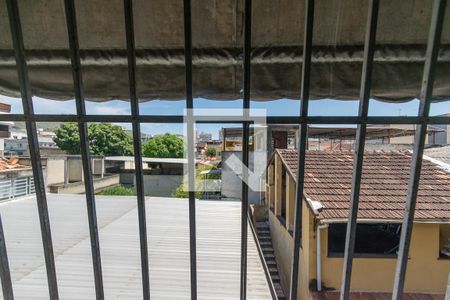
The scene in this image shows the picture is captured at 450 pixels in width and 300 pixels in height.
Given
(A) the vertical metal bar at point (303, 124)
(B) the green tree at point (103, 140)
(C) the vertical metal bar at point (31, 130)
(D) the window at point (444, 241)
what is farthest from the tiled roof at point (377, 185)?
(C) the vertical metal bar at point (31, 130)

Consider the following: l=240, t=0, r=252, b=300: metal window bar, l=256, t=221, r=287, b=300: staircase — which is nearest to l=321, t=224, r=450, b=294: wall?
l=256, t=221, r=287, b=300: staircase

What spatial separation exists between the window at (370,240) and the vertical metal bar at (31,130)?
372 centimetres

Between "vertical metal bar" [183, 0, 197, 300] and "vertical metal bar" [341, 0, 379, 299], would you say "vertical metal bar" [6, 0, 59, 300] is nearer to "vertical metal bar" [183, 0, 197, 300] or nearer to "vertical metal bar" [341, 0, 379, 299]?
"vertical metal bar" [183, 0, 197, 300]

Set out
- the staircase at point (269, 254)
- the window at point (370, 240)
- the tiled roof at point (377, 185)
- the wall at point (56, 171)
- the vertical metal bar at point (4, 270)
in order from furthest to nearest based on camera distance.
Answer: the wall at point (56, 171), the staircase at point (269, 254), the window at point (370, 240), the tiled roof at point (377, 185), the vertical metal bar at point (4, 270)

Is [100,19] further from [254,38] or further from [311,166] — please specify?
[311,166]

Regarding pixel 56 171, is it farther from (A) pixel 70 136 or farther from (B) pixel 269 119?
(B) pixel 269 119

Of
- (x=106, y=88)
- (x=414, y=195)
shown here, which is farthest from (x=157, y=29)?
(x=414, y=195)

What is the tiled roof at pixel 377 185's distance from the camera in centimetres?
368

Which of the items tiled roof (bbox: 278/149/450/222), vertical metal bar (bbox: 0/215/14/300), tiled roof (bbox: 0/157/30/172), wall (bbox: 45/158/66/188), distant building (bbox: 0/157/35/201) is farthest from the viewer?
wall (bbox: 45/158/66/188)

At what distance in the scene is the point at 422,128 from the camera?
38.7 inches

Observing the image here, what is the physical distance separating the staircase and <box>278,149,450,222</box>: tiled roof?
180 cm

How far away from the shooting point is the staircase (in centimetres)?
489

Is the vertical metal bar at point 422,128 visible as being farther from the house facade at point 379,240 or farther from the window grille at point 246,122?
the house facade at point 379,240

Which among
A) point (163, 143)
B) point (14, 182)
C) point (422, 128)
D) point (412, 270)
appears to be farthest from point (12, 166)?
point (412, 270)
